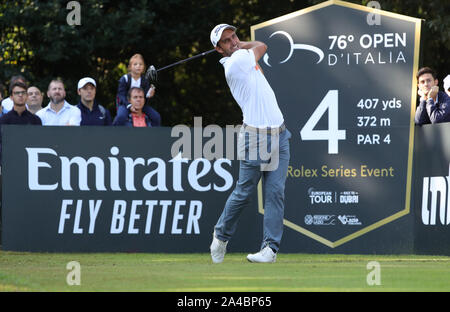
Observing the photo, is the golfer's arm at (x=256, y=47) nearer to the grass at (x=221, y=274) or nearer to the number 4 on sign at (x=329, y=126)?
the grass at (x=221, y=274)

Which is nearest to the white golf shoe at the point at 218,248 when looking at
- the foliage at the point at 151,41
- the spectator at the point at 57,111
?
the spectator at the point at 57,111

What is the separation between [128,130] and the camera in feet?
35.0

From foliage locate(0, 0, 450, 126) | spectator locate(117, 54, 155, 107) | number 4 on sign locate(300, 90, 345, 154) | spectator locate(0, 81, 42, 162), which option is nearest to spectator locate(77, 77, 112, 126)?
spectator locate(117, 54, 155, 107)

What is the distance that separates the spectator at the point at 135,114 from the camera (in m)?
11.1

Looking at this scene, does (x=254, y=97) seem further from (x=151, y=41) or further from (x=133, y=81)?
(x=151, y=41)

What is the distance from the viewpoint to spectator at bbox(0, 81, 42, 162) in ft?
36.5

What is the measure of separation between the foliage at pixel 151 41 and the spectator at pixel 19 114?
5.68 meters

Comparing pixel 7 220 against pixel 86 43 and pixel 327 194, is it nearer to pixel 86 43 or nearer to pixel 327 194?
pixel 327 194

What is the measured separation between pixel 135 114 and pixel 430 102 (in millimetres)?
3581

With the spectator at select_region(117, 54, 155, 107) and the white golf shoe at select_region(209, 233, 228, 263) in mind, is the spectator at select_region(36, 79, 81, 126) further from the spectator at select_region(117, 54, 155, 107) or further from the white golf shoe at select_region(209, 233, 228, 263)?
the white golf shoe at select_region(209, 233, 228, 263)

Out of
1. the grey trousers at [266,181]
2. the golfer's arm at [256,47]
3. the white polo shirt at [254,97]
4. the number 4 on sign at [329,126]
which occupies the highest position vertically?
the golfer's arm at [256,47]
